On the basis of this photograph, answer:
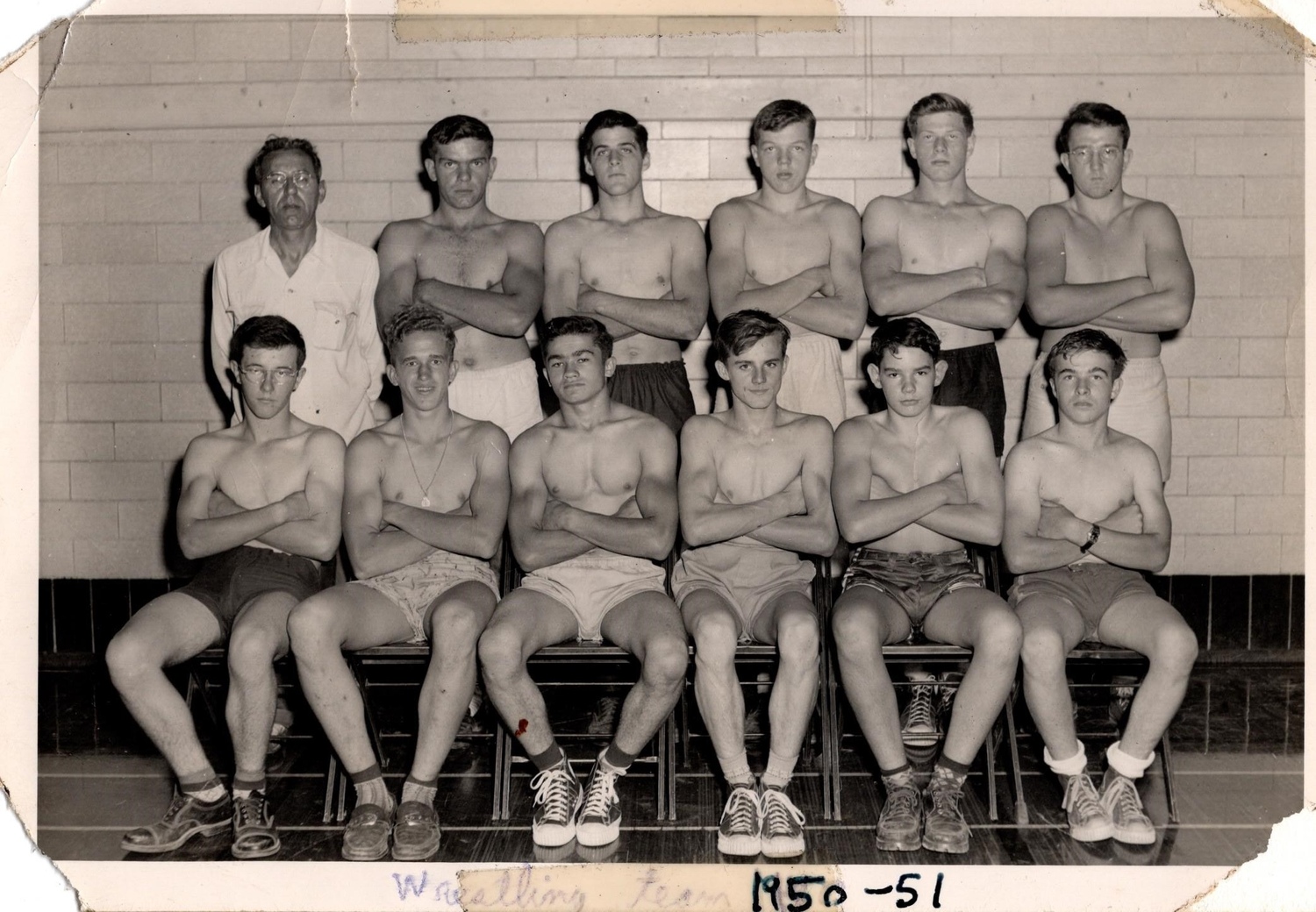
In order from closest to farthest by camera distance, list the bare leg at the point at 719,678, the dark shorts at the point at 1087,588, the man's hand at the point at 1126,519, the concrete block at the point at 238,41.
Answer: the bare leg at the point at 719,678, the dark shorts at the point at 1087,588, the man's hand at the point at 1126,519, the concrete block at the point at 238,41

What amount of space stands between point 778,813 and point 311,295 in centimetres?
284

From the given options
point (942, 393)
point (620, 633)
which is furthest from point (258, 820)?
point (942, 393)

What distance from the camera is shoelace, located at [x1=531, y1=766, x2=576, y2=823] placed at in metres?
4.38

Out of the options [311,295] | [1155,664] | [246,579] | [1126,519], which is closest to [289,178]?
[311,295]

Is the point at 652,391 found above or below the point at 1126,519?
above

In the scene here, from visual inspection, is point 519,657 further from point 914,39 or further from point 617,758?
point 914,39

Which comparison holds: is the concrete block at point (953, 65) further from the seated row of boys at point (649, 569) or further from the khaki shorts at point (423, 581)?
the khaki shorts at point (423, 581)

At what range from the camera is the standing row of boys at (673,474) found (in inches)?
172

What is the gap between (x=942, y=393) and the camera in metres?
5.40

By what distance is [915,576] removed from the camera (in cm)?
471

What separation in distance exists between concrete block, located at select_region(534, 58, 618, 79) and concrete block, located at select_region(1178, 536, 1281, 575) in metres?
3.92

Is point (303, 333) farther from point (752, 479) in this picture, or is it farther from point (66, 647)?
point (66, 647)

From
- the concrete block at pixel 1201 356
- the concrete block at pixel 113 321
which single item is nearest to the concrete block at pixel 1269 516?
the concrete block at pixel 1201 356

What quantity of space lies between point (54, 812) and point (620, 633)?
215 cm
